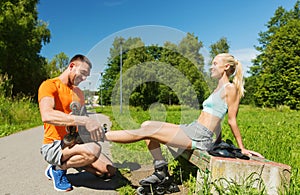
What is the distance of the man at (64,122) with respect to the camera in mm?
2824

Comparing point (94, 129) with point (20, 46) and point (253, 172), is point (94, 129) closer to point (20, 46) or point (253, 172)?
point (253, 172)

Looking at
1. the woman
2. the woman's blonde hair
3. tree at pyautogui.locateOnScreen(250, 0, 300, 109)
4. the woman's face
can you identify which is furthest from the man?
tree at pyautogui.locateOnScreen(250, 0, 300, 109)

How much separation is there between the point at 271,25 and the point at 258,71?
289 inches

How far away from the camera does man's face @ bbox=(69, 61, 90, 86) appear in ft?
10.4

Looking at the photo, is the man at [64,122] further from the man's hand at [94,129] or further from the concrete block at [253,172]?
the concrete block at [253,172]

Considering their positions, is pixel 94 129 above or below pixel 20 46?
below

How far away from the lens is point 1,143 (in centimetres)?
657

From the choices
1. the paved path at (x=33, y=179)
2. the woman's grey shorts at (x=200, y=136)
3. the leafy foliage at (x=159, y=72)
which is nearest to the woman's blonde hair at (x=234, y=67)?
the leafy foliage at (x=159, y=72)

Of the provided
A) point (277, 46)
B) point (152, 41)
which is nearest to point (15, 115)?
point (152, 41)

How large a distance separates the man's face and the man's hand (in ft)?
2.19

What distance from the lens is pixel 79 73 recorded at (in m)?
3.26

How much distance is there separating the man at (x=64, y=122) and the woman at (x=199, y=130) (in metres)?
0.31

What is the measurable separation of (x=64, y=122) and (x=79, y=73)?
27.5 inches

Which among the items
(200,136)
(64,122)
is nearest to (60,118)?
(64,122)
